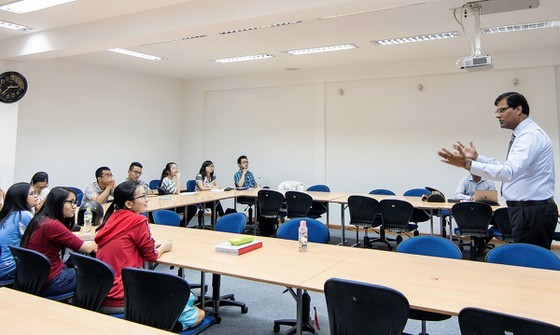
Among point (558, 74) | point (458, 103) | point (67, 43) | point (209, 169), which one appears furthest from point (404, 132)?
point (67, 43)

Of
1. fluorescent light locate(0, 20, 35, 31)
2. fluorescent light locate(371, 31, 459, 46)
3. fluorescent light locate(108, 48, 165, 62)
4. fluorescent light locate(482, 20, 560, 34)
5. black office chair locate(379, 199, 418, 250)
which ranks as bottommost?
black office chair locate(379, 199, 418, 250)

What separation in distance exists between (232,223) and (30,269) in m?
1.81

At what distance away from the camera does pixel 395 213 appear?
512 centimetres

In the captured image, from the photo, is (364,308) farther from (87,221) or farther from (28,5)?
(28,5)

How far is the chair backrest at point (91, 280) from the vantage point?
2152mm

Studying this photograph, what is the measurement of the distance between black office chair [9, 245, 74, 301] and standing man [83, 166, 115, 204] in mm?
2423

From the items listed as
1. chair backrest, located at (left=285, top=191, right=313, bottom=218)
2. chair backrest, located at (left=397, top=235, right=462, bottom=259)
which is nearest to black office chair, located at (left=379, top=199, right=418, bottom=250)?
chair backrest, located at (left=285, top=191, right=313, bottom=218)

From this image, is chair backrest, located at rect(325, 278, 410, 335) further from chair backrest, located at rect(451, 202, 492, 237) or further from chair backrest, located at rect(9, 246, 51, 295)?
chair backrest, located at rect(451, 202, 492, 237)

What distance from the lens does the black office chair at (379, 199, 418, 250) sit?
5.00 meters

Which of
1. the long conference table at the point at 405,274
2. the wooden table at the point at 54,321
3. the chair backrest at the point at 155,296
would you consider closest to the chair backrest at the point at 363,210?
the long conference table at the point at 405,274

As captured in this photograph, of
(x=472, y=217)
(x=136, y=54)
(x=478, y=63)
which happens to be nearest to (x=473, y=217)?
(x=472, y=217)

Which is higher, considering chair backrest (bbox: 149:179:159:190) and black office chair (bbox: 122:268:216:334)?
chair backrest (bbox: 149:179:159:190)

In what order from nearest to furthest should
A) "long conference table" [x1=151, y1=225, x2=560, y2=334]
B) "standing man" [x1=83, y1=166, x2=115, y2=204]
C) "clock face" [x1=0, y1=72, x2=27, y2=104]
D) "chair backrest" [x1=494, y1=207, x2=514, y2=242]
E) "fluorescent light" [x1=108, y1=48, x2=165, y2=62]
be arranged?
"long conference table" [x1=151, y1=225, x2=560, y2=334]
"chair backrest" [x1=494, y1=207, x2=514, y2=242]
"standing man" [x1=83, y1=166, x2=115, y2=204]
"clock face" [x1=0, y1=72, x2=27, y2=104]
"fluorescent light" [x1=108, y1=48, x2=165, y2=62]

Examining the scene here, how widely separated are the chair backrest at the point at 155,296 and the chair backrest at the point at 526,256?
81.1 inches
